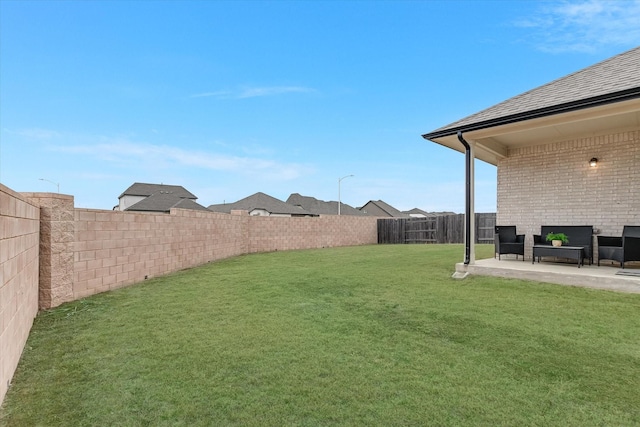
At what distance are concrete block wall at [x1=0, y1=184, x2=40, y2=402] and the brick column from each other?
24.8 inches

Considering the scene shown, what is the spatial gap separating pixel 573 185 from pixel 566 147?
933mm

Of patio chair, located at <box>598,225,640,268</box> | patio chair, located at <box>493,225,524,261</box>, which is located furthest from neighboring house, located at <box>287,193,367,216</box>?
patio chair, located at <box>598,225,640,268</box>

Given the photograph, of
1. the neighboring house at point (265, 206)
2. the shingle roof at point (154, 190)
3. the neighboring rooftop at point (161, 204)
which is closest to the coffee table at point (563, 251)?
the neighboring house at point (265, 206)

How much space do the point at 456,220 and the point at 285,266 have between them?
12632mm

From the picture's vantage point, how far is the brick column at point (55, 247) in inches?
184

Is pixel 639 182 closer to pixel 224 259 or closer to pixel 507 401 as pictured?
pixel 507 401

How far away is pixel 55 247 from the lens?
481 centimetres

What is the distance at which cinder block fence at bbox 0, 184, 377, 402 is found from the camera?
8.82 ft

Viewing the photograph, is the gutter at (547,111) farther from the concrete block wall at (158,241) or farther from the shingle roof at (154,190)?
the shingle roof at (154,190)

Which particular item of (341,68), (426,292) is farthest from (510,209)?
(341,68)

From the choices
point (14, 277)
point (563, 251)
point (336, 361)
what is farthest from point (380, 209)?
point (14, 277)

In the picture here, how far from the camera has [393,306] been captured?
4742 millimetres

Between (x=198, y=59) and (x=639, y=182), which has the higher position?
(x=198, y=59)

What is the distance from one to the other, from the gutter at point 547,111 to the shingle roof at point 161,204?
31.8 metres
